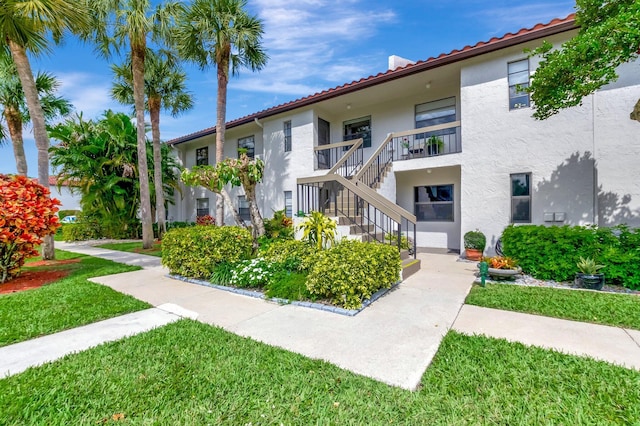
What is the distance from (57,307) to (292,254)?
4358mm

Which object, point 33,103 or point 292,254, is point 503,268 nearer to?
point 292,254

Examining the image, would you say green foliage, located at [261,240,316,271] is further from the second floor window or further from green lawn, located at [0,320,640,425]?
the second floor window

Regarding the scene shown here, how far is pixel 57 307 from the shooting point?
196 inches

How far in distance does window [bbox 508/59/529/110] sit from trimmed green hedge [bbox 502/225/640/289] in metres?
3.88

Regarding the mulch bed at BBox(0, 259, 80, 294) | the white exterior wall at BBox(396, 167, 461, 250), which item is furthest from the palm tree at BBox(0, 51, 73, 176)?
the white exterior wall at BBox(396, 167, 461, 250)

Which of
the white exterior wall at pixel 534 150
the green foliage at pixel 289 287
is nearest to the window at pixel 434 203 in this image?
the white exterior wall at pixel 534 150

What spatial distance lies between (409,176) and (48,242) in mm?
13089

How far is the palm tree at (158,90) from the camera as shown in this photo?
43.8ft

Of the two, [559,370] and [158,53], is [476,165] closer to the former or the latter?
[559,370]

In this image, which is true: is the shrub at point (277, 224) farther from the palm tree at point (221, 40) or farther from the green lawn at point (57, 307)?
the green lawn at point (57, 307)

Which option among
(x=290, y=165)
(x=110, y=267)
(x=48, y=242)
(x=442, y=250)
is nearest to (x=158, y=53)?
(x=290, y=165)

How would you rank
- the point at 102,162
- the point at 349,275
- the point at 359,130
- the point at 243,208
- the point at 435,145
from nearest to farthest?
the point at 349,275, the point at 435,145, the point at 359,130, the point at 102,162, the point at 243,208

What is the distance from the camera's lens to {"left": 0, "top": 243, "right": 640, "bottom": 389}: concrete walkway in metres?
3.23

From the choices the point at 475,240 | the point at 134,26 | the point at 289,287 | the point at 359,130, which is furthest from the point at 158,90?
the point at 475,240
